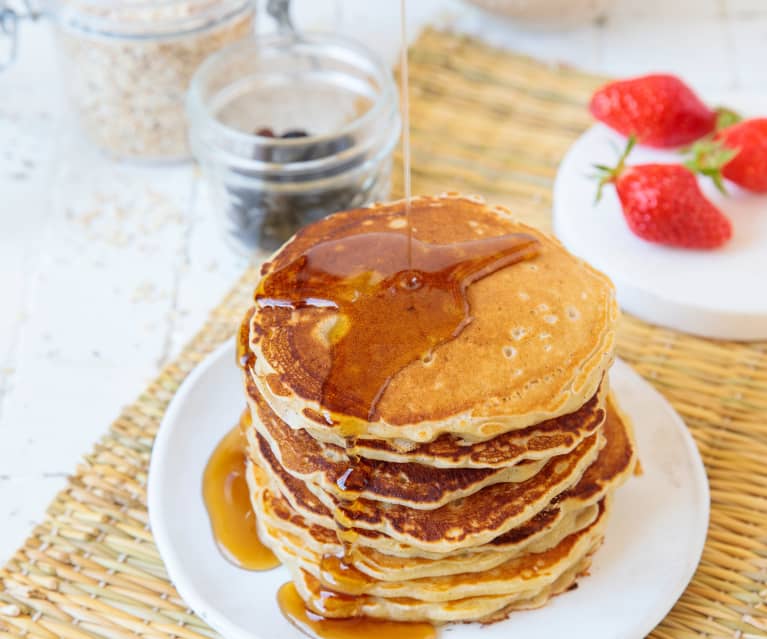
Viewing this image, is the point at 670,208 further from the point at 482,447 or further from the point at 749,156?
the point at 482,447

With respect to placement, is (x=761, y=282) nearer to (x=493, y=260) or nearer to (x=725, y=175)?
(x=725, y=175)

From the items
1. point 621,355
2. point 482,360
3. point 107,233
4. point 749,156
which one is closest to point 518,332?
point 482,360

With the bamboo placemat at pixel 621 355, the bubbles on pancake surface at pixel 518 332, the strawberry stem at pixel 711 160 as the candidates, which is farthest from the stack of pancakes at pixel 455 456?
the strawberry stem at pixel 711 160

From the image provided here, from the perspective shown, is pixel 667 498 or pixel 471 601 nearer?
pixel 471 601

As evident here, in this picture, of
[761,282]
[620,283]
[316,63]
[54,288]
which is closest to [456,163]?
[316,63]

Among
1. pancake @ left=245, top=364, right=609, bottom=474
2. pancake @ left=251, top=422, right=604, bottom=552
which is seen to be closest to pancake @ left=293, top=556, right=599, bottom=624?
pancake @ left=251, top=422, right=604, bottom=552

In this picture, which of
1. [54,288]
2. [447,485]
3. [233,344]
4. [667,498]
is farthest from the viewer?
[54,288]
